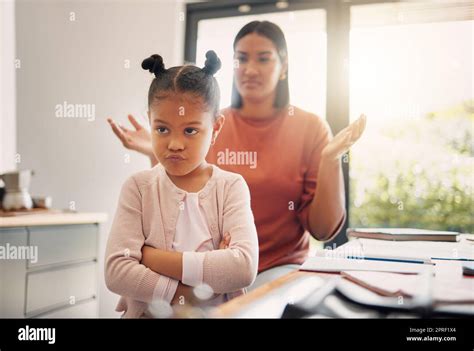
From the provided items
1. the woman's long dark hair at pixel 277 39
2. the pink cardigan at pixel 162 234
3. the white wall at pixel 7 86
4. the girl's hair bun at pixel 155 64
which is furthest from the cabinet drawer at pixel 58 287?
the woman's long dark hair at pixel 277 39

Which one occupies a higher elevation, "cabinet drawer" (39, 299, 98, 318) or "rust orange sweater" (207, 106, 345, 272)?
"rust orange sweater" (207, 106, 345, 272)

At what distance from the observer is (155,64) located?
1264mm

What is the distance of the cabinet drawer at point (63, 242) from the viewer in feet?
4.51

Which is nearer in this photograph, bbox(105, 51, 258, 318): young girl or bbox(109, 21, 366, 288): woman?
bbox(105, 51, 258, 318): young girl

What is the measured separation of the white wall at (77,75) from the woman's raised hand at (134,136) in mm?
21

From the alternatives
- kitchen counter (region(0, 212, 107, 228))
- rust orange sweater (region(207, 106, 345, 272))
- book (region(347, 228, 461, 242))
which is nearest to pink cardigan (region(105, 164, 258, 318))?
rust orange sweater (region(207, 106, 345, 272))

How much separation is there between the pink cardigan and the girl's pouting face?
0.16ft

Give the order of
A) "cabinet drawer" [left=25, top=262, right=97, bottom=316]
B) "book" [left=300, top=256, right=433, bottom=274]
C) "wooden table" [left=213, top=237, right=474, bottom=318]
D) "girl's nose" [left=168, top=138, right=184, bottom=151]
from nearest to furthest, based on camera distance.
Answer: "wooden table" [left=213, top=237, right=474, bottom=318] < "book" [left=300, top=256, right=433, bottom=274] < "girl's nose" [left=168, top=138, right=184, bottom=151] < "cabinet drawer" [left=25, top=262, right=97, bottom=316]

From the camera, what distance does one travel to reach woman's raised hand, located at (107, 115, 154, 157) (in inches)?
51.5

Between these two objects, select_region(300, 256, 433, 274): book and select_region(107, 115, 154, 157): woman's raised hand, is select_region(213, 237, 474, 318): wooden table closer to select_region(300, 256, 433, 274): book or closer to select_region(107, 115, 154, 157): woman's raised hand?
select_region(300, 256, 433, 274): book

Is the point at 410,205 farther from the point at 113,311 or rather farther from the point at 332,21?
the point at 113,311

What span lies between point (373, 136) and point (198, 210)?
1.89 ft

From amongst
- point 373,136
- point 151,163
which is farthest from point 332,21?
point 151,163

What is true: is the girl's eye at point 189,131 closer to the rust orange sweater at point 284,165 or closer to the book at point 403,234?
the rust orange sweater at point 284,165
